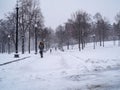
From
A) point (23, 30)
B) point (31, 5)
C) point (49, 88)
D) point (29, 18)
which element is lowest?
point (49, 88)

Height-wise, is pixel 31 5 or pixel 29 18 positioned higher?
pixel 31 5

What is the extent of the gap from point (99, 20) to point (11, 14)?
115 ft

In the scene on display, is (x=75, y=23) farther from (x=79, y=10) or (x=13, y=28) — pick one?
(x=13, y=28)

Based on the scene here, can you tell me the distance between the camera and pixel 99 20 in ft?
226

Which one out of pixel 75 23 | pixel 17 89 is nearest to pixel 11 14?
pixel 75 23

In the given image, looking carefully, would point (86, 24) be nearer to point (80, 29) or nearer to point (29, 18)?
point (80, 29)

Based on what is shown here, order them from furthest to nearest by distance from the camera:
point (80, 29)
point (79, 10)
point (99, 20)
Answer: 1. point (99, 20)
2. point (79, 10)
3. point (80, 29)

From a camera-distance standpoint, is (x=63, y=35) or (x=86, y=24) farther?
(x=63, y=35)

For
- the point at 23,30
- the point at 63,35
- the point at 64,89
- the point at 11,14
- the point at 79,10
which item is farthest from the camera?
the point at 63,35

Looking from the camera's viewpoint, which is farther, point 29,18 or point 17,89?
point 29,18

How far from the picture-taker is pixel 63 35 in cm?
8269

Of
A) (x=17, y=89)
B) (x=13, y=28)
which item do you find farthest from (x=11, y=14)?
(x=17, y=89)

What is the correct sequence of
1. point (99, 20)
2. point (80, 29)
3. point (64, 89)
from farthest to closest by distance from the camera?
point (99, 20) → point (80, 29) → point (64, 89)

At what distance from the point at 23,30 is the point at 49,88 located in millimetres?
36242
